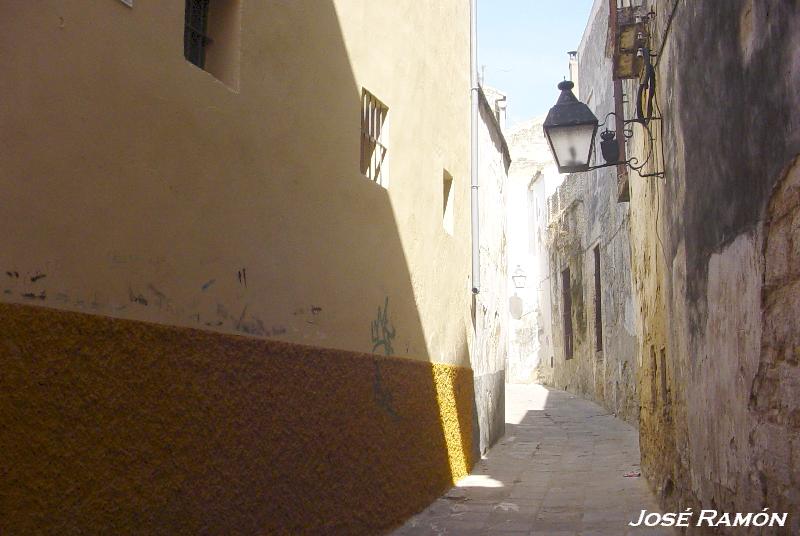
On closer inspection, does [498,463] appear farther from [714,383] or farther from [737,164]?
[737,164]

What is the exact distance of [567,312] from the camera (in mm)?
21875

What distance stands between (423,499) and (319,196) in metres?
2.90

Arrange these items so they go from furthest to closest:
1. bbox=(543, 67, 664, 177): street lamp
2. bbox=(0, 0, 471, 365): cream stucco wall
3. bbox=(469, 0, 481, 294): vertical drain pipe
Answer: bbox=(469, 0, 481, 294): vertical drain pipe, bbox=(543, 67, 664, 177): street lamp, bbox=(0, 0, 471, 365): cream stucco wall

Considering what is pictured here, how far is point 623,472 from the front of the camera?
340 inches

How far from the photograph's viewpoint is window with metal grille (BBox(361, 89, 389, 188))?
6226 millimetres

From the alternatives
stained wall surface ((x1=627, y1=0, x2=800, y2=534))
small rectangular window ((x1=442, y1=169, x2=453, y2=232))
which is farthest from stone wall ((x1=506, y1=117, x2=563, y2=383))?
stained wall surface ((x1=627, y1=0, x2=800, y2=534))

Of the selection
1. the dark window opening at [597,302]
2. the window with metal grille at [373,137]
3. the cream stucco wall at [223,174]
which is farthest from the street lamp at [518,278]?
the window with metal grille at [373,137]

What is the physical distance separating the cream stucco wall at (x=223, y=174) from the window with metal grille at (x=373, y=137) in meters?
0.10

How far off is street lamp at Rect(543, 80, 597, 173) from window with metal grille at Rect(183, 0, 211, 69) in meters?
2.98

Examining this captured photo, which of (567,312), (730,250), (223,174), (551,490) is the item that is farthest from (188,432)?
(567,312)

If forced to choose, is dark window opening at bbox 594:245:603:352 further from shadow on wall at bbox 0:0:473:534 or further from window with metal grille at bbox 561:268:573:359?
shadow on wall at bbox 0:0:473:534

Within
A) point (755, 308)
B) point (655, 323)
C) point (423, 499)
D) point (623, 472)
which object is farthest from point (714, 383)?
point (623, 472)

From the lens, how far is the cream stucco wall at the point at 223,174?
9.81 ft

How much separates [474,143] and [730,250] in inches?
239
